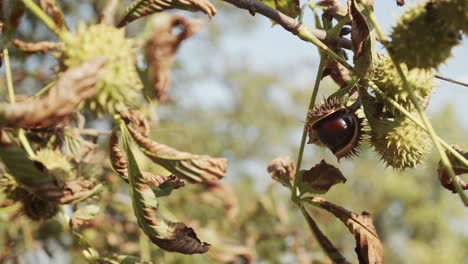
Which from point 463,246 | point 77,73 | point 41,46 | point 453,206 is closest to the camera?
point 77,73

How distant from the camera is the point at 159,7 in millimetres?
1379

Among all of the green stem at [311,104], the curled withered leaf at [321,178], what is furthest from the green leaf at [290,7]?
the curled withered leaf at [321,178]

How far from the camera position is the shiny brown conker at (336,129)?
1.55 metres

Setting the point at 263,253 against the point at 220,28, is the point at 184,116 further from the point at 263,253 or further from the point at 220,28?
the point at 263,253

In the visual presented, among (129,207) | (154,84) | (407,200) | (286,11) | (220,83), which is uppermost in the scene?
(407,200)

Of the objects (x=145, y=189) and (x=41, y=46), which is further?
(x=41, y=46)

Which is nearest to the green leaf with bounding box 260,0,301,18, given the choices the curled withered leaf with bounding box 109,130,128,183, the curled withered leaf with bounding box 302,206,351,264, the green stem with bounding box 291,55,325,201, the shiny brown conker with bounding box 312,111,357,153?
the green stem with bounding box 291,55,325,201

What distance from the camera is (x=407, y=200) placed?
73.8 feet

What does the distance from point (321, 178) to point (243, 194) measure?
7330mm

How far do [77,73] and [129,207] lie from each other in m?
2.13

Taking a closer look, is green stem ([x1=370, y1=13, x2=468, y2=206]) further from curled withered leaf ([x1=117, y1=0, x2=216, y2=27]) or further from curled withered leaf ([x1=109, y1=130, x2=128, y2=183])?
curled withered leaf ([x1=109, y1=130, x2=128, y2=183])

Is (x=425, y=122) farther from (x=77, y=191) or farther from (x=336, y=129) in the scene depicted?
(x=77, y=191)

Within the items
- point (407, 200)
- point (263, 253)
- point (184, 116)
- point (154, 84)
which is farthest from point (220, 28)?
point (407, 200)

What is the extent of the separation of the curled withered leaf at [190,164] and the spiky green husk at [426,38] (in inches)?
18.5
